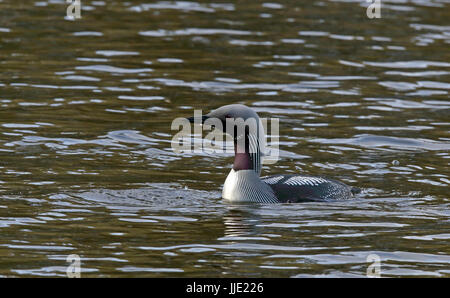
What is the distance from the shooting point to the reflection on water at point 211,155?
9.92 m

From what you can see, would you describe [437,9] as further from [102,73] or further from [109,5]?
[102,73]

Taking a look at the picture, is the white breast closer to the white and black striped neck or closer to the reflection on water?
the white and black striped neck

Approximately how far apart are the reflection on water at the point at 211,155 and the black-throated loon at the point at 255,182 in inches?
6.6

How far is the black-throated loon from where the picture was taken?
38.0ft

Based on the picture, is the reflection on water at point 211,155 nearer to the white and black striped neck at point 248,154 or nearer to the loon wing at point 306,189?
the loon wing at point 306,189

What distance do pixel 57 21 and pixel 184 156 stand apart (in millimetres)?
7646

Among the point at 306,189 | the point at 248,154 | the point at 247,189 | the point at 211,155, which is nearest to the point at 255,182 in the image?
the point at 247,189

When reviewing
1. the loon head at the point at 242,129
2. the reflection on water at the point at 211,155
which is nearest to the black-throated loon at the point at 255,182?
the loon head at the point at 242,129

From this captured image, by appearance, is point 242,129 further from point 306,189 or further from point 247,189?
point 306,189

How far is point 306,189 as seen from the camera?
1163 cm

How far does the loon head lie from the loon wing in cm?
29

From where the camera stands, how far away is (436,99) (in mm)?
16547

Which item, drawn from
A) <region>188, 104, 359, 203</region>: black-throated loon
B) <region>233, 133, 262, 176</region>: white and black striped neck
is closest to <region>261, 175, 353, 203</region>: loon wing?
<region>188, 104, 359, 203</region>: black-throated loon
